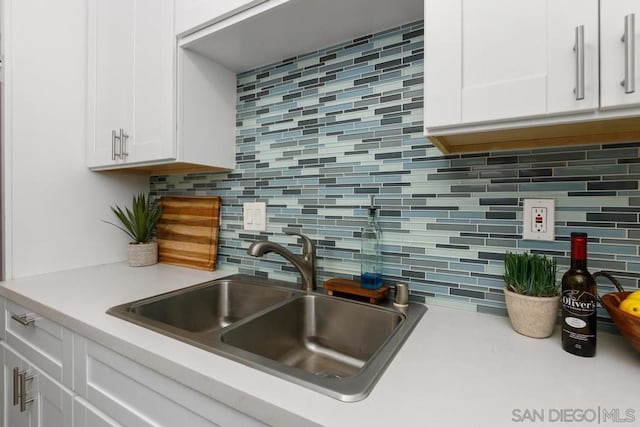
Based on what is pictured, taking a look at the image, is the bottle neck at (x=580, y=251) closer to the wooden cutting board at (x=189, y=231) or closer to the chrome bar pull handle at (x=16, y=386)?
the wooden cutting board at (x=189, y=231)

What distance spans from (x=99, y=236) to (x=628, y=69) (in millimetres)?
1987

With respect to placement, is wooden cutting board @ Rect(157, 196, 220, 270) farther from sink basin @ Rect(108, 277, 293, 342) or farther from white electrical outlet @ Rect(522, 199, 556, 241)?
white electrical outlet @ Rect(522, 199, 556, 241)

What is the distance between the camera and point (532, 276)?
0.76 metres

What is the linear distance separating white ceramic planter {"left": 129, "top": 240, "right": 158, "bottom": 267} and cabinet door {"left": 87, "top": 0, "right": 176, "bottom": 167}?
1.40 ft

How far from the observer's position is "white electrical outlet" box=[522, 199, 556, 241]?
0.82 m

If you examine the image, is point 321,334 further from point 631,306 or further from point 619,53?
point 619,53

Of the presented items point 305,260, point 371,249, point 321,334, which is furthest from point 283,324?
point 371,249

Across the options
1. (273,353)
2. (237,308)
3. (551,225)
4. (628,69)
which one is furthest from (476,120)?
(237,308)

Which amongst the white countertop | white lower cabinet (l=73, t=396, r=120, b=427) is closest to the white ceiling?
the white countertop

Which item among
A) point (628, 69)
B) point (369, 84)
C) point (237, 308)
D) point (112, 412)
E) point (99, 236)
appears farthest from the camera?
point (99, 236)

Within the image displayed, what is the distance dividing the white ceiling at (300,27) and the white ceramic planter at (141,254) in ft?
3.21

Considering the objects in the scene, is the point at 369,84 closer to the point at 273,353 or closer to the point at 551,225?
the point at 551,225

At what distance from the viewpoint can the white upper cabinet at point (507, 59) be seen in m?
0.57

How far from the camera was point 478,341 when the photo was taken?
2.42 feet
